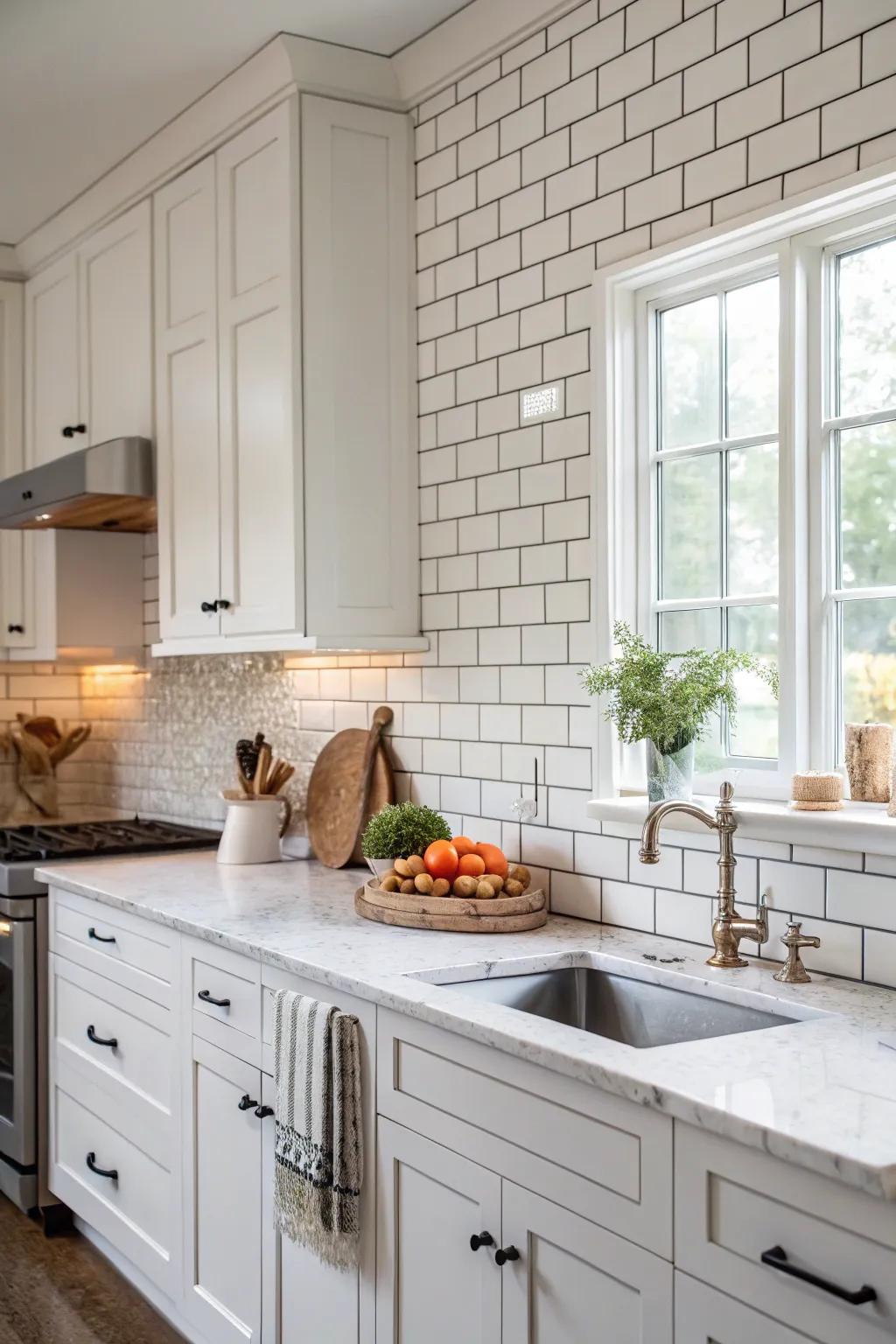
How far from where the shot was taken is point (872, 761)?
2.20 meters

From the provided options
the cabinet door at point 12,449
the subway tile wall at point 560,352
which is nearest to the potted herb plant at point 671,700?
the subway tile wall at point 560,352

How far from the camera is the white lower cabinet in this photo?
5.38ft

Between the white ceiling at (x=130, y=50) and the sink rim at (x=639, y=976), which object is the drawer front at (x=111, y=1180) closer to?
the sink rim at (x=639, y=976)

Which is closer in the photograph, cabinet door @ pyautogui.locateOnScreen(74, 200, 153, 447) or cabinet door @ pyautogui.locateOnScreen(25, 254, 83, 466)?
cabinet door @ pyautogui.locateOnScreen(74, 200, 153, 447)

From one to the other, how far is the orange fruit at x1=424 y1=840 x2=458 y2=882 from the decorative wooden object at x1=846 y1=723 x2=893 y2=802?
85cm

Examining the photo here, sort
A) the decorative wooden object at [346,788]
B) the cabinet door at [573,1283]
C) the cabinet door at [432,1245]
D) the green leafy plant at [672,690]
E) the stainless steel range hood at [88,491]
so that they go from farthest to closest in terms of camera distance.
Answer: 1. the stainless steel range hood at [88,491]
2. the decorative wooden object at [346,788]
3. the green leafy plant at [672,690]
4. the cabinet door at [432,1245]
5. the cabinet door at [573,1283]

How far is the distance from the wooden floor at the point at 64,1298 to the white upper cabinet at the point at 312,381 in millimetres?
1576

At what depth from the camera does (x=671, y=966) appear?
226cm

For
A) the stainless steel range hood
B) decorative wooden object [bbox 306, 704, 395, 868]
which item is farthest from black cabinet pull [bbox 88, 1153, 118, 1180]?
the stainless steel range hood

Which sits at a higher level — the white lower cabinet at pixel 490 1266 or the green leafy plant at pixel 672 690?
the green leafy plant at pixel 672 690

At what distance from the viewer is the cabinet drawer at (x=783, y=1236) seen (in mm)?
1337

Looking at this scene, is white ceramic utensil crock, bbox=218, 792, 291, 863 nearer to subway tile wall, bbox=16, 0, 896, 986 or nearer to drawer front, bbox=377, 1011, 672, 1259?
subway tile wall, bbox=16, 0, 896, 986

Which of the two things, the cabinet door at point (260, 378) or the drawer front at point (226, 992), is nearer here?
the drawer front at point (226, 992)

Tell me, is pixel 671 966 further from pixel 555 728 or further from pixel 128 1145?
pixel 128 1145
